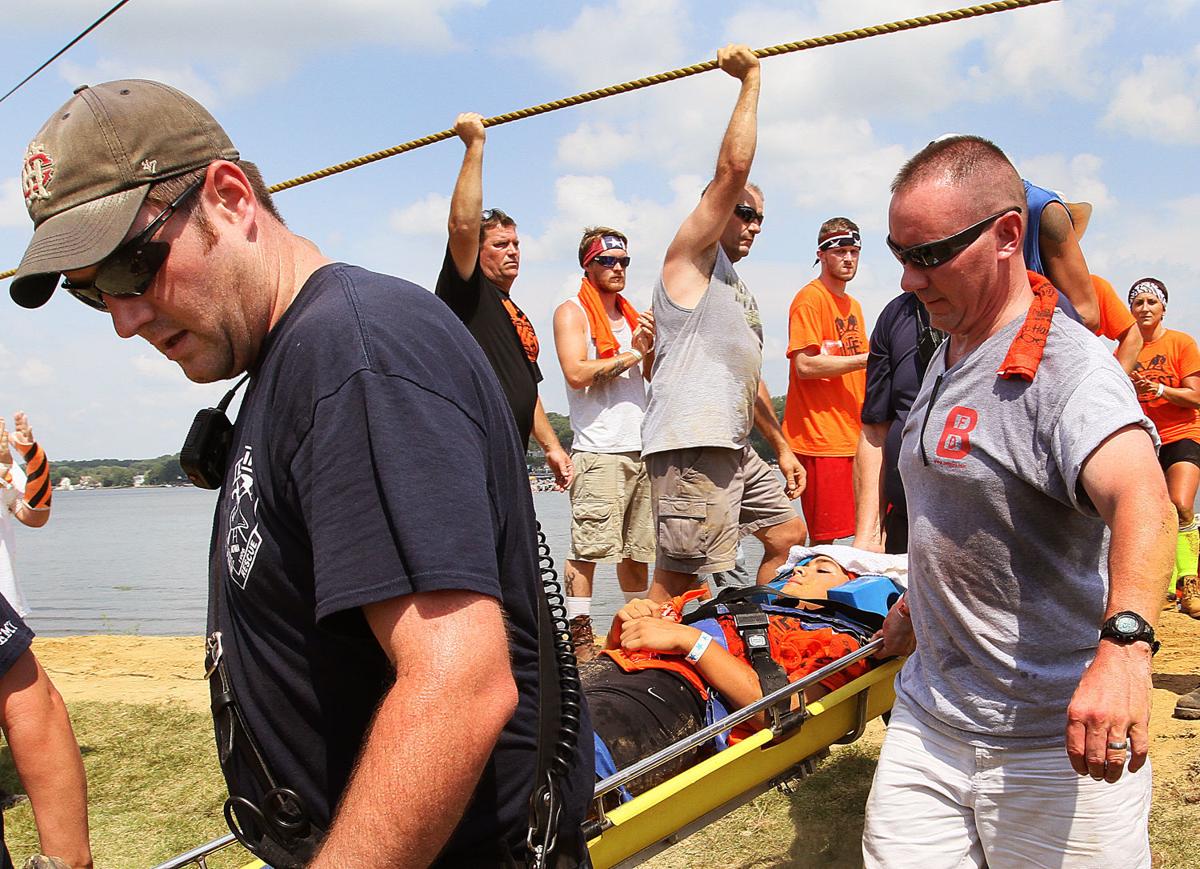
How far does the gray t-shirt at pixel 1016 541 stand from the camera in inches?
100

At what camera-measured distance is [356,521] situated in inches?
48.7

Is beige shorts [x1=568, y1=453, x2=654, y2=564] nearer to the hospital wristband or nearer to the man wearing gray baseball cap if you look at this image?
the hospital wristband

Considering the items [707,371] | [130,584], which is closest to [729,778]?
[707,371]

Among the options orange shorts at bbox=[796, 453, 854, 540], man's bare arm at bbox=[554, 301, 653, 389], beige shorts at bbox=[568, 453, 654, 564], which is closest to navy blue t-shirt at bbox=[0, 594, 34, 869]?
beige shorts at bbox=[568, 453, 654, 564]

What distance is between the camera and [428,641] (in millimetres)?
1230

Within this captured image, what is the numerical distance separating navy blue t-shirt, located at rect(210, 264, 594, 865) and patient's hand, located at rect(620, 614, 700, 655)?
2.47 meters

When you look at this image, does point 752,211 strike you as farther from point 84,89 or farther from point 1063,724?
point 84,89

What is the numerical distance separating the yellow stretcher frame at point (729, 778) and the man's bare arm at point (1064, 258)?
1613 millimetres

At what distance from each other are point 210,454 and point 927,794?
2.08 metres

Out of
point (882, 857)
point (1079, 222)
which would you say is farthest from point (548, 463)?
point (882, 857)

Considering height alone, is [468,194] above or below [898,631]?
above

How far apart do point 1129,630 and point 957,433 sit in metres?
0.73

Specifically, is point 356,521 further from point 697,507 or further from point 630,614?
point 697,507

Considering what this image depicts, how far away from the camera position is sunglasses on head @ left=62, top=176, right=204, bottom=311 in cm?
142
